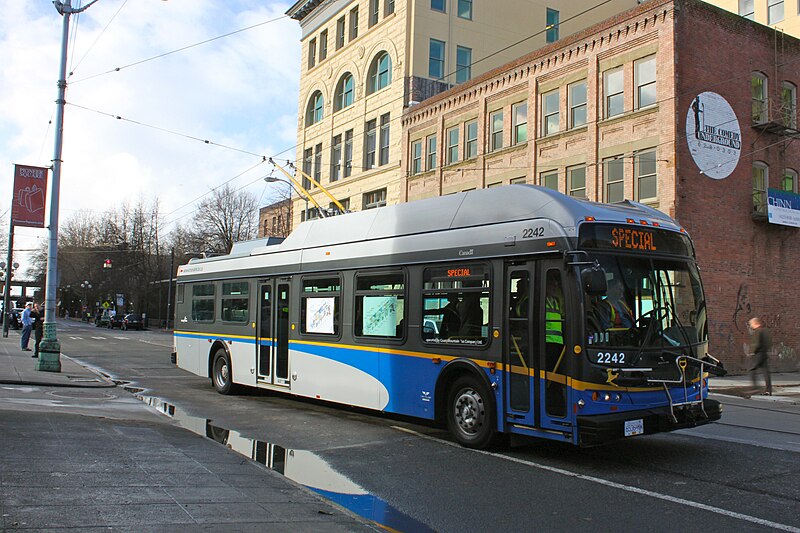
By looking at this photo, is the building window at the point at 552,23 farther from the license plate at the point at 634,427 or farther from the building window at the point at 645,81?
the license plate at the point at 634,427

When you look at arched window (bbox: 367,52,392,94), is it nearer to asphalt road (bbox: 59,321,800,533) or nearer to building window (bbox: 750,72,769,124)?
building window (bbox: 750,72,769,124)

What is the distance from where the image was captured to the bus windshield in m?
7.59

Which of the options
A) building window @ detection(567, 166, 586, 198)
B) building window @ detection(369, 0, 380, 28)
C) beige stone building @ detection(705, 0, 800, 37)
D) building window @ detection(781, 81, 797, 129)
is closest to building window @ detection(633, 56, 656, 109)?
building window @ detection(567, 166, 586, 198)

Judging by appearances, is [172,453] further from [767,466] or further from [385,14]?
[385,14]

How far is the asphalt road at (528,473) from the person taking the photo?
5.89 m

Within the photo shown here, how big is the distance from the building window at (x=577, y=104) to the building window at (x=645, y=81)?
245 cm

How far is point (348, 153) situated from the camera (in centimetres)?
4103

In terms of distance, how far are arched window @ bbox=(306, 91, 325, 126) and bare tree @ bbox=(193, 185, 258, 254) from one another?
55.1 feet

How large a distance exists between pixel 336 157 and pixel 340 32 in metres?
7.81

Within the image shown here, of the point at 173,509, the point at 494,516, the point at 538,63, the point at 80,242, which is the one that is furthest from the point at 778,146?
the point at 80,242

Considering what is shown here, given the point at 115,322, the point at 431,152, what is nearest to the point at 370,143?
the point at 431,152

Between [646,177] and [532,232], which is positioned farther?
[646,177]

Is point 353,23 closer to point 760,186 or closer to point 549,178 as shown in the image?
point 549,178

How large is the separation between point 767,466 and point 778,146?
2175cm
